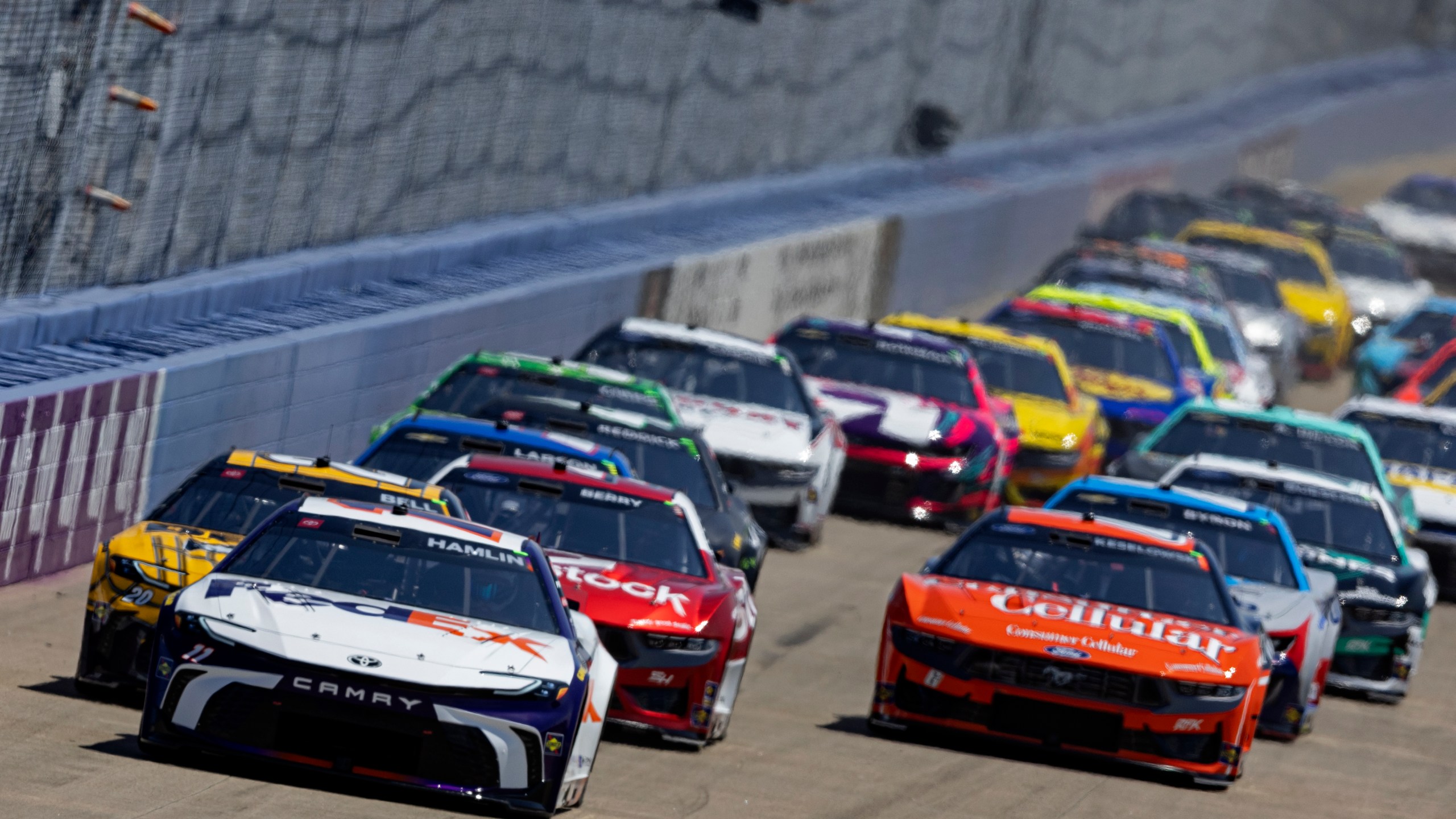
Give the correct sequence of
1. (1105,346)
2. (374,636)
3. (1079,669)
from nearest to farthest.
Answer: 1. (374,636)
2. (1079,669)
3. (1105,346)

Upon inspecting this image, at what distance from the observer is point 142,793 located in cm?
916

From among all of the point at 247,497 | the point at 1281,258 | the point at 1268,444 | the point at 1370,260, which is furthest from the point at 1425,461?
the point at 1370,260

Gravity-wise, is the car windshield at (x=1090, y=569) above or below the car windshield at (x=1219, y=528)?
below

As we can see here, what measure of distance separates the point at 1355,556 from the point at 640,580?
6.14 m

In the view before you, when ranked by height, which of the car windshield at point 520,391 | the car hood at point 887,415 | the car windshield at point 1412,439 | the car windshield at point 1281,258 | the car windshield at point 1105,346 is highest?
the car windshield at point 1281,258

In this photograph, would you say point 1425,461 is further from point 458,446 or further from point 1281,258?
point 1281,258

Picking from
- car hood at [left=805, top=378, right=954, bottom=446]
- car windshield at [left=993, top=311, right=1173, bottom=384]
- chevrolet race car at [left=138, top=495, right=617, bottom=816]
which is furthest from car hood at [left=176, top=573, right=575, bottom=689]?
car windshield at [left=993, top=311, right=1173, bottom=384]

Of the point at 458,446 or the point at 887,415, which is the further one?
the point at 887,415

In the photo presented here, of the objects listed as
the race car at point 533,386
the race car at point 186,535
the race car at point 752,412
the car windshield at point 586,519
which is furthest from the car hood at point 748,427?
the race car at point 186,535

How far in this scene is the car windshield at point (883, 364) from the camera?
2017 cm

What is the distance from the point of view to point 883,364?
20.5m

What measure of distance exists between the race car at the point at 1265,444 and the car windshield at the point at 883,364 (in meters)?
1.38

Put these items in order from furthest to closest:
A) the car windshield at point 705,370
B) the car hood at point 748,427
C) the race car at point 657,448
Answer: the car windshield at point 705,370 < the car hood at point 748,427 < the race car at point 657,448

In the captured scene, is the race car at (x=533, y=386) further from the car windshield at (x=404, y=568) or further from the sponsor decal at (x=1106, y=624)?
the car windshield at (x=404, y=568)
